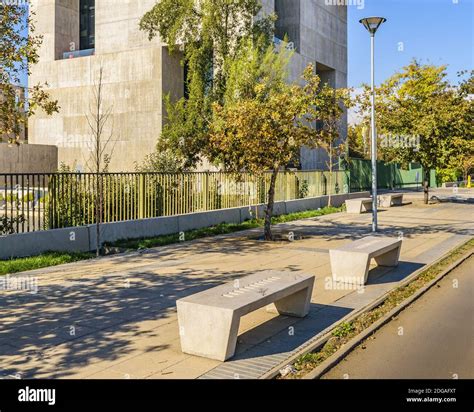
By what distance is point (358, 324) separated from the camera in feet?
25.1

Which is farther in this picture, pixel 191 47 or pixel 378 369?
pixel 191 47

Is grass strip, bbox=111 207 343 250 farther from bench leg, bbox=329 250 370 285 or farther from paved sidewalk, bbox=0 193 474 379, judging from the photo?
bench leg, bbox=329 250 370 285

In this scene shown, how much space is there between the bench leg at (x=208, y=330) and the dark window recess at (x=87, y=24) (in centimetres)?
4561

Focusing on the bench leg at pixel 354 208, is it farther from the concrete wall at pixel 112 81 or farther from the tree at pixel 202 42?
the concrete wall at pixel 112 81

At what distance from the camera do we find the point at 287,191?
2586cm

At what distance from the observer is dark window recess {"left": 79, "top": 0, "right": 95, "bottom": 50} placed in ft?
155

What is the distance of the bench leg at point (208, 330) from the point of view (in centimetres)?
617

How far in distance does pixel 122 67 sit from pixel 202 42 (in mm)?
11089

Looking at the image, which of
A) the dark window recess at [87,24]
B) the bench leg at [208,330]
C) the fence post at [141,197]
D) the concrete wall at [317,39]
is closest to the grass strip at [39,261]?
the fence post at [141,197]

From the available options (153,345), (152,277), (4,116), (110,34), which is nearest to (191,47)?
(110,34)

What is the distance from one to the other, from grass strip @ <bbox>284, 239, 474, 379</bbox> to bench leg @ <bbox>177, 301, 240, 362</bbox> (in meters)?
0.81

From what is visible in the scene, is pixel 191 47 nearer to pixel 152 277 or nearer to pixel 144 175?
pixel 144 175

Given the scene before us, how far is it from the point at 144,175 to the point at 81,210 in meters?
2.55

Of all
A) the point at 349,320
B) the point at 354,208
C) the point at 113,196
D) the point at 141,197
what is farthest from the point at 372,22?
the point at 349,320
